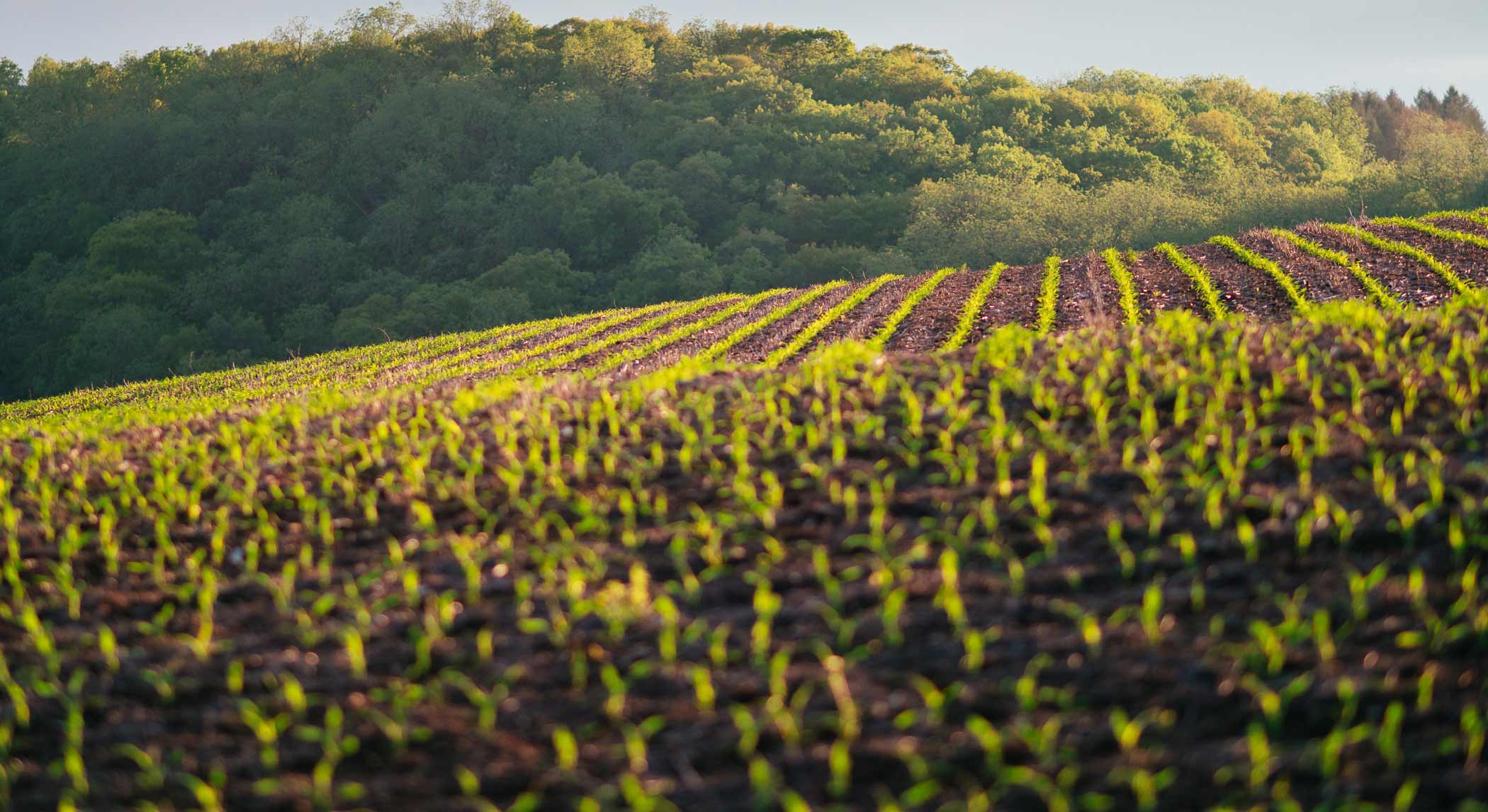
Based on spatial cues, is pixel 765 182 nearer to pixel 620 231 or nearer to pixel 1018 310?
pixel 620 231

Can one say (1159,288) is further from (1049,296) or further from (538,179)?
(538,179)

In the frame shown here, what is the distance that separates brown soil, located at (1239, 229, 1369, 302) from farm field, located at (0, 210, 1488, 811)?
9.59 metres

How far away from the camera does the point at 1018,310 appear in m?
18.2

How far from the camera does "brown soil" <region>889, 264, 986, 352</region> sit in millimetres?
15945

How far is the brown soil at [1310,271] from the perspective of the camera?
640 inches

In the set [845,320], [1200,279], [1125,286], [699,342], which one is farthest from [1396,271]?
[699,342]

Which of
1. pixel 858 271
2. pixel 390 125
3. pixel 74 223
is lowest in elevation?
pixel 858 271

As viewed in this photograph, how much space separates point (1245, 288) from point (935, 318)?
17.2 ft

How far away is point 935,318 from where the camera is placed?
60.1 feet

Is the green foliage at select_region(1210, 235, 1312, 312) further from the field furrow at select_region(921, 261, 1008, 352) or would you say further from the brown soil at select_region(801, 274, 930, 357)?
the brown soil at select_region(801, 274, 930, 357)

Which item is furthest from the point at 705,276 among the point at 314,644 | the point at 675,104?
the point at 314,644

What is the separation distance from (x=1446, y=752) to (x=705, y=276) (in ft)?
135

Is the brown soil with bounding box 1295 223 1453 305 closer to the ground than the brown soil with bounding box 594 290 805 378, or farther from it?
farther from it

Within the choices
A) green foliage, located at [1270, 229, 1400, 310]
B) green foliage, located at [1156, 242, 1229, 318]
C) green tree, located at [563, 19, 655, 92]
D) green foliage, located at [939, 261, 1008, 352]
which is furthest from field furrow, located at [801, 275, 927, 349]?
green tree, located at [563, 19, 655, 92]
